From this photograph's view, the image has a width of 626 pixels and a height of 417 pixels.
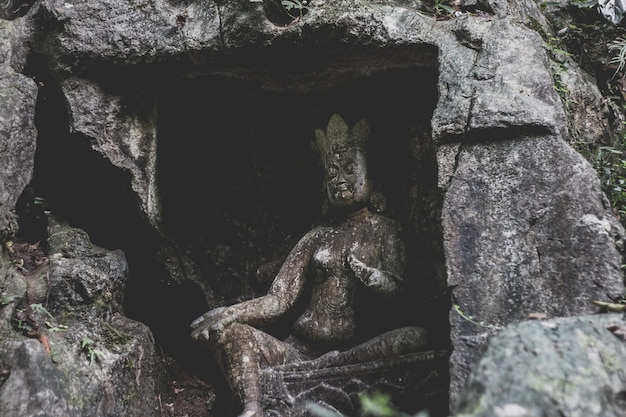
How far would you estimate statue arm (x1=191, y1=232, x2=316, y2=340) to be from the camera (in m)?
4.10

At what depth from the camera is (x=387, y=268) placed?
4.34 m

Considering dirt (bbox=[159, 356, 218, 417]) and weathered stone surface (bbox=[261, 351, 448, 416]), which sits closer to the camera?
weathered stone surface (bbox=[261, 351, 448, 416])

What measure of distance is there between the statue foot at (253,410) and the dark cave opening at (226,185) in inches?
22.8

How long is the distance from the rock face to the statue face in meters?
0.21

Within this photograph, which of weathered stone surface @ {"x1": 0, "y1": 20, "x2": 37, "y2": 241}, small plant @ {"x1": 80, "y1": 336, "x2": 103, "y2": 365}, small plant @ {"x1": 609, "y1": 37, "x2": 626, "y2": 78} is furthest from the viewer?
small plant @ {"x1": 609, "y1": 37, "x2": 626, "y2": 78}

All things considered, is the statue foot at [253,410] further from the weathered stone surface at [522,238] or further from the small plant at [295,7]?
the small plant at [295,7]

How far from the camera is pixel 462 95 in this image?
3789 millimetres

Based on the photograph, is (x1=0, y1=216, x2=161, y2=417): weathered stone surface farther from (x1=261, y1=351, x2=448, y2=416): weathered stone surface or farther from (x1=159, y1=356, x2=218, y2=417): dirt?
(x1=261, y1=351, x2=448, y2=416): weathered stone surface

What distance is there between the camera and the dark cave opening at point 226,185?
462 centimetres

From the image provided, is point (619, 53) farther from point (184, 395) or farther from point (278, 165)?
point (184, 395)

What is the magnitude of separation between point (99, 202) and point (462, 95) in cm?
260

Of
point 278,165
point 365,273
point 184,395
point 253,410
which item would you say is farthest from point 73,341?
point 278,165

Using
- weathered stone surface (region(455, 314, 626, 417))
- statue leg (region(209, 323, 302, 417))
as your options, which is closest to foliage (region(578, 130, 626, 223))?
weathered stone surface (region(455, 314, 626, 417))

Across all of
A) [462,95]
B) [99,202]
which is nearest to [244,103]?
[99,202]
